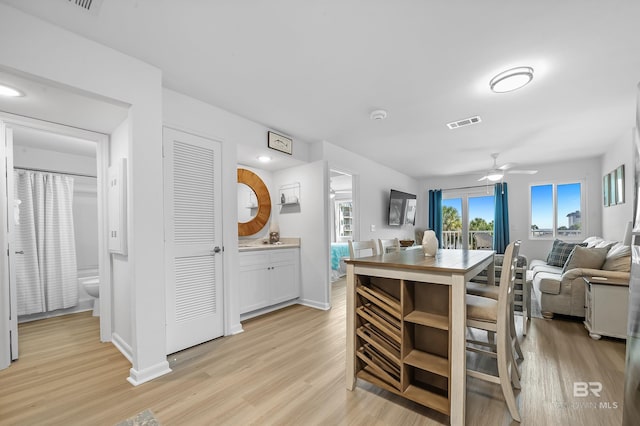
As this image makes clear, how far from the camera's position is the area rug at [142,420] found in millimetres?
1579

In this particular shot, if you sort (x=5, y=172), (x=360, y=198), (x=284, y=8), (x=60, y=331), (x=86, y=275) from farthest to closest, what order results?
(x=360, y=198) < (x=86, y=275) < (x=60, y=331) < (x=5, y=172) < (x=284, y=8)

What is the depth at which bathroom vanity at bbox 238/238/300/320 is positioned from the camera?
3.28 m

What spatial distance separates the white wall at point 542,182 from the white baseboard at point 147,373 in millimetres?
6898

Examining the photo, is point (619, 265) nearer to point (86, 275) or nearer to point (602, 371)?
point (602, 371)

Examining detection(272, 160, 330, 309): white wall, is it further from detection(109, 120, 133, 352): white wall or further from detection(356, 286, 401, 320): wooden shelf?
detection(109, 120, 133, 352): white wall

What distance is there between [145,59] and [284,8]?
4.08 ft

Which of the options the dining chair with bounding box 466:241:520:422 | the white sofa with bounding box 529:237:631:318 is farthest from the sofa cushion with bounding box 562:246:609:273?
the dining chair with bounding box 466:241:520:422

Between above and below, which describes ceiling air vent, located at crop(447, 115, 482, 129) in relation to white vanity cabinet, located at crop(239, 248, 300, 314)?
above

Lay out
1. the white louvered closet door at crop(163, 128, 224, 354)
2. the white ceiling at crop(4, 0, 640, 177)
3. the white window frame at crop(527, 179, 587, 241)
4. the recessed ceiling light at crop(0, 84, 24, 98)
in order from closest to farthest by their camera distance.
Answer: the white ceiling at crop(4, 0, 640, 177) < the recessed ceiling light at crop(0, 84, 24, 98) < the white louvered closet door at crop(163, 128, 224, 354) < the white window frame at crop(527, 179, 587, 241)

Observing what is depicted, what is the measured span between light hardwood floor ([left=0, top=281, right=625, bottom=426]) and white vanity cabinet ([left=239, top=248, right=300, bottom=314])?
1.93 feet

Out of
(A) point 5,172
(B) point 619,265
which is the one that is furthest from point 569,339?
(A) point 5,172

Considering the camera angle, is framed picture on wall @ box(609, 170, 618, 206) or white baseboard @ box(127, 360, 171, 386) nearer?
white baseboard @ box(127, 360, 171, 386)

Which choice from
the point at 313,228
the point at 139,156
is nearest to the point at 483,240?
the point at 313,228

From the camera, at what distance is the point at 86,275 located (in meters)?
3.92
